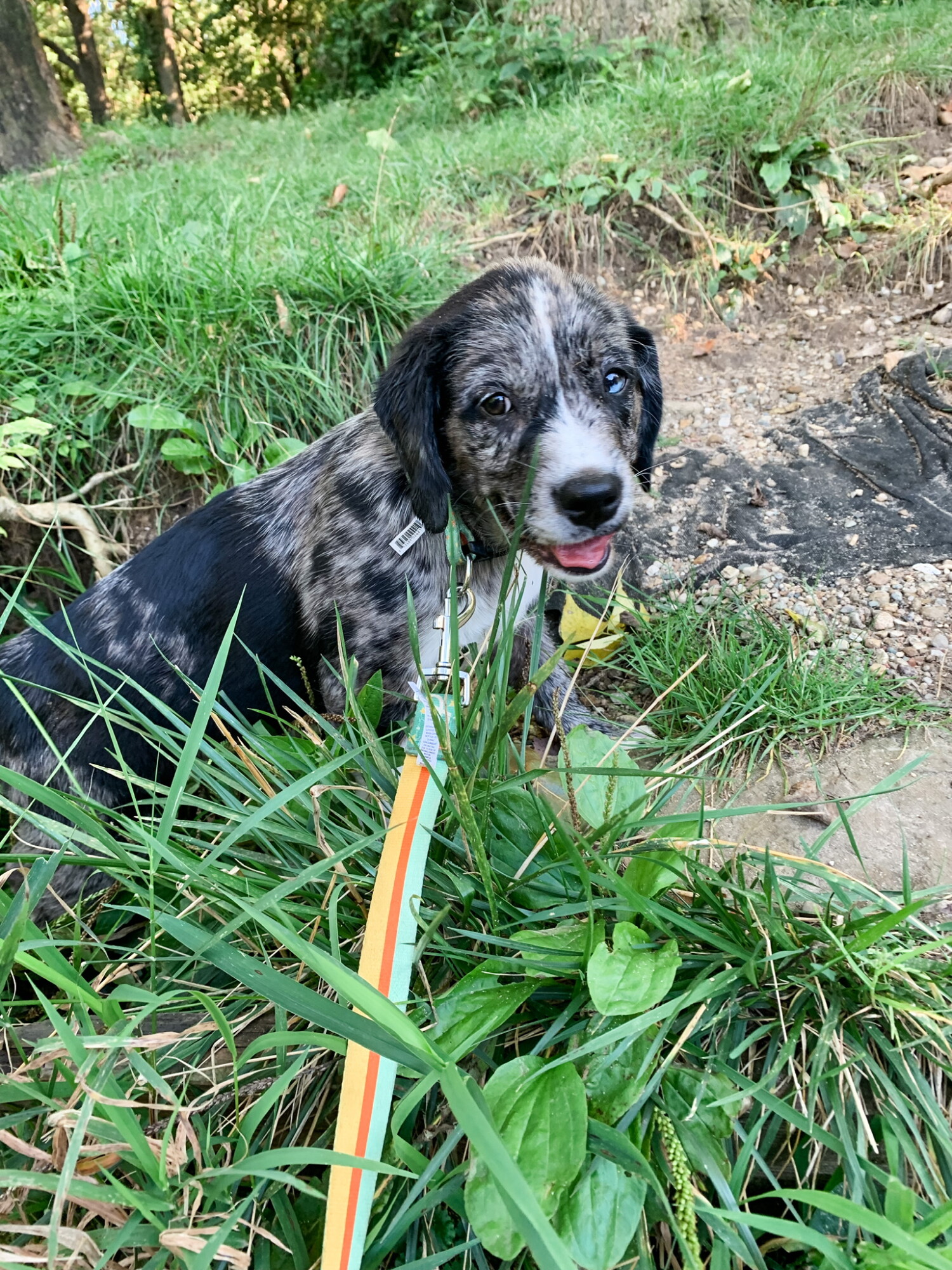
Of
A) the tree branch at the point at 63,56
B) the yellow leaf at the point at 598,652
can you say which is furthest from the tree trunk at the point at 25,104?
the tree branch at the point at 63,56

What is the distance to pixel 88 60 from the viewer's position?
656 inches

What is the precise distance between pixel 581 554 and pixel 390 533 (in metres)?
0.66

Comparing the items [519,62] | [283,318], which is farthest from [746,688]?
[519,62]

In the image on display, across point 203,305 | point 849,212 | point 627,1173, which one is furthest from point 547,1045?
point 849,212

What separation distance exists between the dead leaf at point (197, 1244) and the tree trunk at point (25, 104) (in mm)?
9745

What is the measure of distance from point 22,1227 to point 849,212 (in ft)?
18.0

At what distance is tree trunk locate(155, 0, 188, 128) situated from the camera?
58.3 ft

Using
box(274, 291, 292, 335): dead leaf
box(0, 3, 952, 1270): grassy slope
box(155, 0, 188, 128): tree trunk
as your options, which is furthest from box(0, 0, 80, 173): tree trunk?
box(155, 0, 188, 128): tree trunk

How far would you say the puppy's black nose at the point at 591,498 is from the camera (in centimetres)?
227

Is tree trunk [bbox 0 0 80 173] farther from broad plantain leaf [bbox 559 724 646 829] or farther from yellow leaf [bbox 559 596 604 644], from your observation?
broad plantain leaf [bbox 559 724 646 829]

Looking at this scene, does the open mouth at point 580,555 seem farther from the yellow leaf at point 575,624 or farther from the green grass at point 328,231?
the green grass at point 328,231

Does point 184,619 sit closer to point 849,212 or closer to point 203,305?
point 203,305

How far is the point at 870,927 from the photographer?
141 cm

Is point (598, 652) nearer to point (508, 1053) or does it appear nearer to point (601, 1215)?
point (508, 1053)
